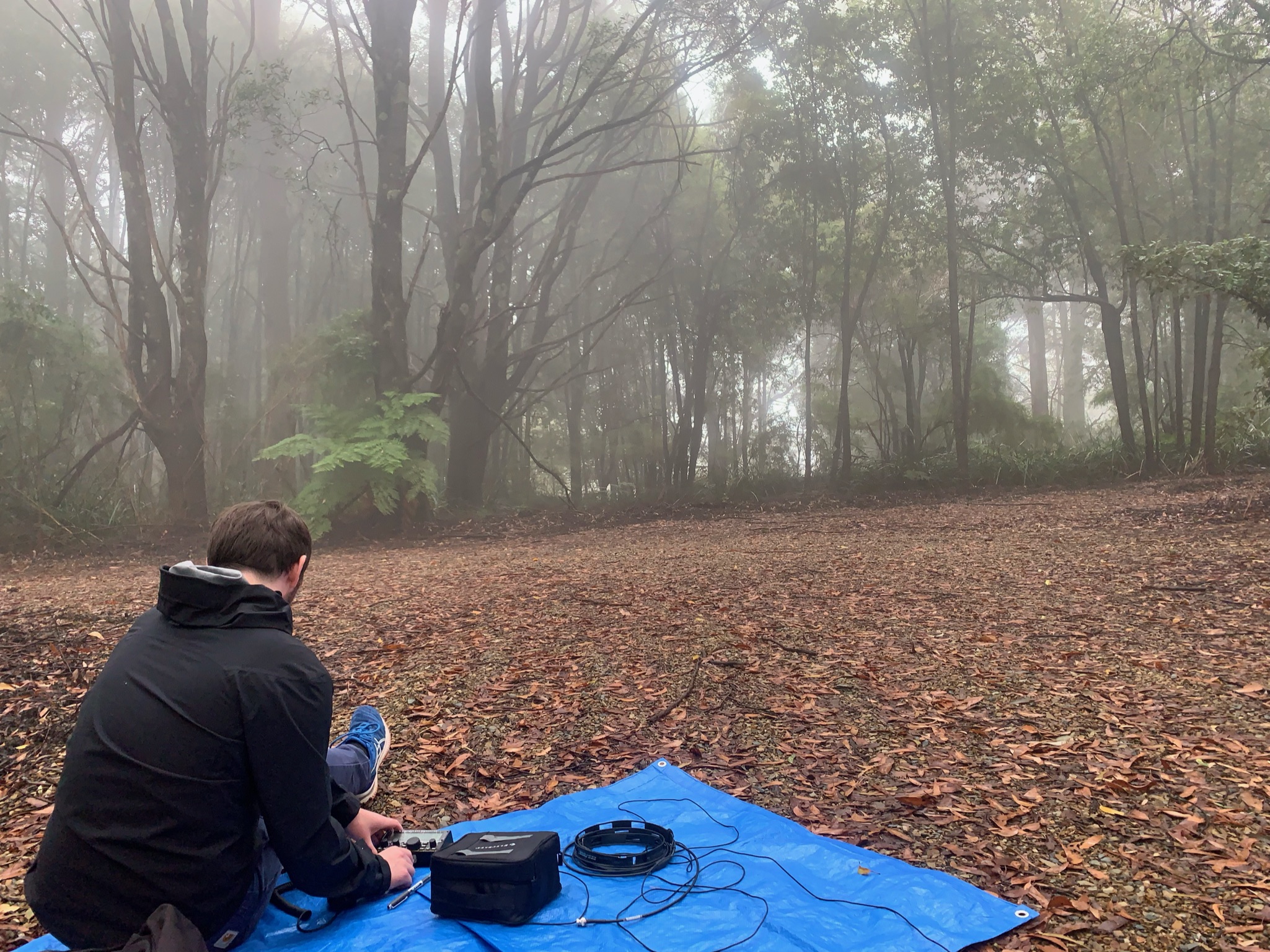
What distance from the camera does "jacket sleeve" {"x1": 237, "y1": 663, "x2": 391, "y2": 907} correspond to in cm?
164

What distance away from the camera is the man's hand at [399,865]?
81.6 inches

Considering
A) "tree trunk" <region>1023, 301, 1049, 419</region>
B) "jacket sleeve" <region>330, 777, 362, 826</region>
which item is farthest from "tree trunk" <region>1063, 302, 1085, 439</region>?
"jacket sleeve" <region>330, 777, 362, 826</region>

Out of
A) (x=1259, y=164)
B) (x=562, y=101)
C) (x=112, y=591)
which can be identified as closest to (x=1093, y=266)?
(x=1259, y=164)

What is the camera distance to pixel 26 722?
3.18 metres

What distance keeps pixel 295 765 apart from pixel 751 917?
115cm

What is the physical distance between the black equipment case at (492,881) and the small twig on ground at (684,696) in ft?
4.73

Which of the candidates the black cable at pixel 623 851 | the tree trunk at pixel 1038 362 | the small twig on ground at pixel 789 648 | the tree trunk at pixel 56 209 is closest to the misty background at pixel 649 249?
the tree trunk at pixel 56 209

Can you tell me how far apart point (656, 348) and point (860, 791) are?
14.9 m

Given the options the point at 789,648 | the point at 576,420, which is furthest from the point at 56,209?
the point at 789,648

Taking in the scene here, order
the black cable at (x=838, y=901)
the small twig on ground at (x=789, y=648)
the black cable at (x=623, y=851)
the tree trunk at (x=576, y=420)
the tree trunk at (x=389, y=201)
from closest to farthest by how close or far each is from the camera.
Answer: the black cable at (x=838, y=901), the black cable at (x=623, y=851), the small twig on ground at (x=789, y=648), the tree trunk at (x=389, y=201), the tree trunk at (x=576, y=420)

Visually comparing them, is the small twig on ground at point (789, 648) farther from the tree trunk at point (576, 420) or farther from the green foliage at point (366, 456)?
the tree trunk at point (576, 420)

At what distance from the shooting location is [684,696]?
12.0 ft

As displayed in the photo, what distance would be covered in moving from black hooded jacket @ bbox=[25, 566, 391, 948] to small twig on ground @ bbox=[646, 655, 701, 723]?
1892 mm

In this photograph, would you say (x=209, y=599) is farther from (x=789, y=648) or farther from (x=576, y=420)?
(x=576, y=420)
